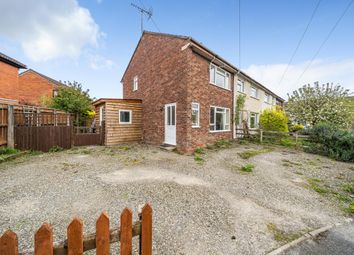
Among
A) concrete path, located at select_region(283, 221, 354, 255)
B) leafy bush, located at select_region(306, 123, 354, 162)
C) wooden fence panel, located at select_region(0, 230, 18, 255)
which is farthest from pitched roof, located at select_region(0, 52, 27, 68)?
leafy bush, located at select_region(306, 123, 354, 162)

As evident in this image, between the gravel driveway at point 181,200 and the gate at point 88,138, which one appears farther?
the gate at point 88,138

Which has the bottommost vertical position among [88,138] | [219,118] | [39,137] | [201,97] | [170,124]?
[88,138]

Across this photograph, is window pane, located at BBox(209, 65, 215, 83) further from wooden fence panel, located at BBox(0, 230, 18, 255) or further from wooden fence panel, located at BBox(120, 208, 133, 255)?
wooden fence panel, located at BBox(0, 230, 18, 255)

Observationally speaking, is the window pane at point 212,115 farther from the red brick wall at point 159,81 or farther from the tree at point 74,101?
the tree at point 74,101

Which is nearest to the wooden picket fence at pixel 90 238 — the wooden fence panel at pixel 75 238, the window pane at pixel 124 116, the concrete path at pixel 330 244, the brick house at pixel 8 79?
the wooden fence panel at pixel 75 238

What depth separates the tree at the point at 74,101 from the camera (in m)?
16.1

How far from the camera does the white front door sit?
33.7ft

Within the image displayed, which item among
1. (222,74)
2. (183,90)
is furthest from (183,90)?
(222,74)

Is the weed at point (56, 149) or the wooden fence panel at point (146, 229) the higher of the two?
the wooden fence panel at point (146, 229)

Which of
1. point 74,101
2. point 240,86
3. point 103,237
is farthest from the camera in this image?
point 74,101

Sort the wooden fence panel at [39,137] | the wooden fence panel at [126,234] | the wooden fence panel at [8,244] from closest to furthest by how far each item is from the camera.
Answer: the wooden fence panel at [8,244] < the wooden fence panel at [126,234] < the wooden fence panel at [39,137]

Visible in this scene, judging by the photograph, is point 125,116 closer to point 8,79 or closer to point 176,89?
point 176,89

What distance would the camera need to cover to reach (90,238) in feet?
4.27

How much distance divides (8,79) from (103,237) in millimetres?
19285
